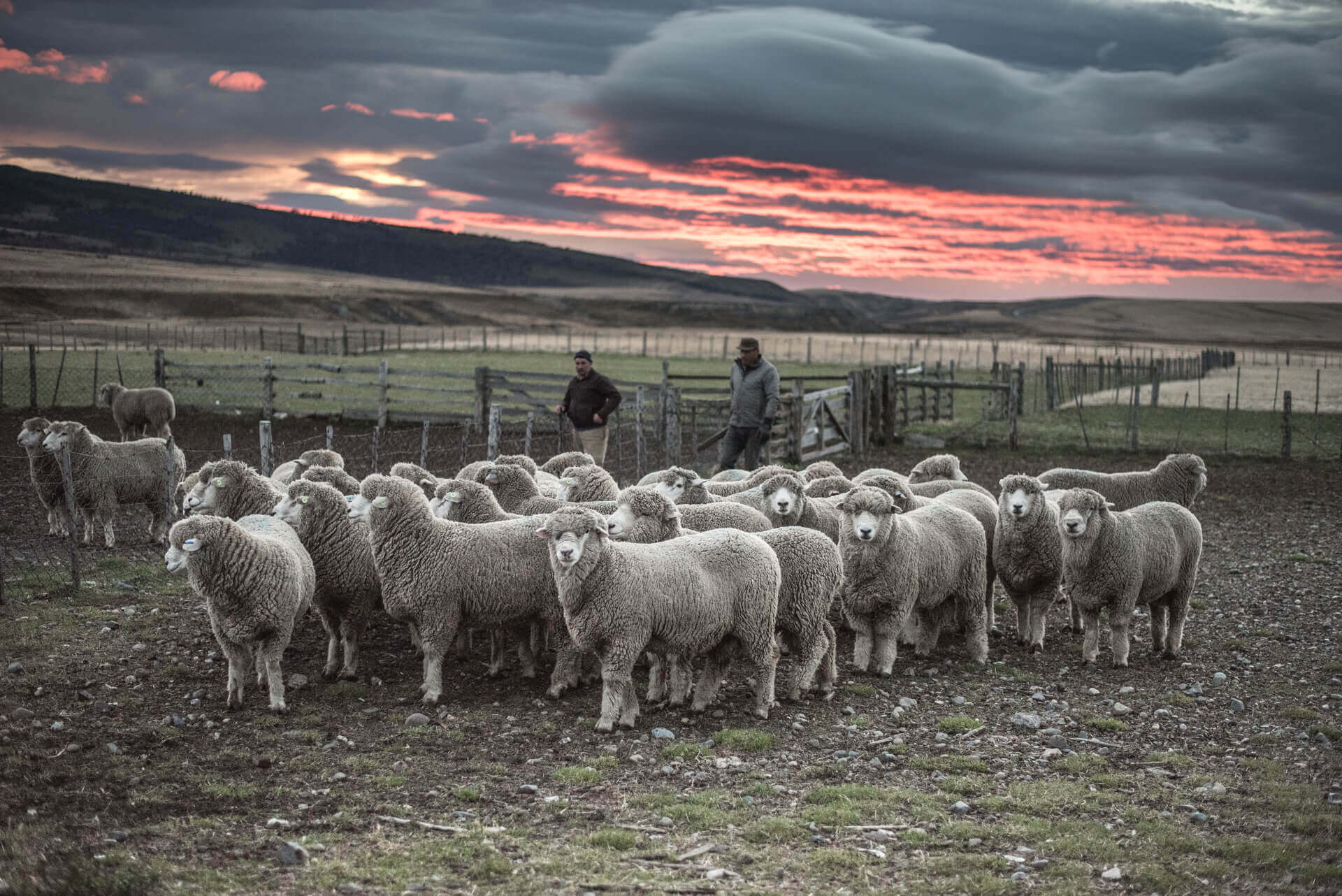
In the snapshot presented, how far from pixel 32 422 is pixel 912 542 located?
11.1m

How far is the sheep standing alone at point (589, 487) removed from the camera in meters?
9.93

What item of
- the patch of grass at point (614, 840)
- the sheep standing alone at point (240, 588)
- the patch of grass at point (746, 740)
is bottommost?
the patch of grass at point (746, 740)

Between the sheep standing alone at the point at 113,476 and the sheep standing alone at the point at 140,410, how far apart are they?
870cm

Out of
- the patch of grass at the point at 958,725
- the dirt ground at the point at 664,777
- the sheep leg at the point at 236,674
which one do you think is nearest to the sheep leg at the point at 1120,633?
the dirt ground at the point at 664,777

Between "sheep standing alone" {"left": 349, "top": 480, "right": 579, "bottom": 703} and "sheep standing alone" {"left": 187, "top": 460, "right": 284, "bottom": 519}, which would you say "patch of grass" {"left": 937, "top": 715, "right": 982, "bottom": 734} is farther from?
"sheep standing alone" {"left": 187, "top": 460, "right": 284, "bottom": 519}

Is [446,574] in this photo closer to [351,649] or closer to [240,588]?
[351,649]

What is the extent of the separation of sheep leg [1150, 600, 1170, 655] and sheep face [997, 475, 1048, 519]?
4.88ft

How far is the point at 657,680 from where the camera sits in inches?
321

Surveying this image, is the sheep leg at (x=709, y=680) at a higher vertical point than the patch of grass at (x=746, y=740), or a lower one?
higher

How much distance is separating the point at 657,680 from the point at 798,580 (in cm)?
138

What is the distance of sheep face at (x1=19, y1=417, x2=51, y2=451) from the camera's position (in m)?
12.9

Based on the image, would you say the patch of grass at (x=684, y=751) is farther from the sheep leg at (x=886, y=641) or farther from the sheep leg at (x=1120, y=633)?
the sheep leg at (x=1120, y=633)

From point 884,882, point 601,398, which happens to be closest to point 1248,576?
point 601,398

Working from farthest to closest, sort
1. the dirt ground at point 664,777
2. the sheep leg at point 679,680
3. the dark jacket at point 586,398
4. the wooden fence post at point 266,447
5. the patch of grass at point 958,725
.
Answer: the dark jacket at point 586,398, the wooden fence post at point 266,447, the sheep leg at point 679,680, the patch of grass at point 958,725, the dirt ground at point 664,777
